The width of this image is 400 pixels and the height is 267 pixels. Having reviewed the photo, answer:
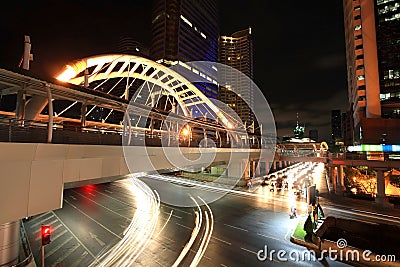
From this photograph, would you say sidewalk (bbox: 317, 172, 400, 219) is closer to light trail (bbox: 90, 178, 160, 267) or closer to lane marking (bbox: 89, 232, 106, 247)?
light trail (bbox: 90, 178, 160, 267)

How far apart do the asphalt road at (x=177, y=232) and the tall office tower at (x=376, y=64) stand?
39905 millimetres

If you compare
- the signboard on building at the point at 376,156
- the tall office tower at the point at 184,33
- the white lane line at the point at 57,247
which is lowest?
the white lane line at the point at 57,247

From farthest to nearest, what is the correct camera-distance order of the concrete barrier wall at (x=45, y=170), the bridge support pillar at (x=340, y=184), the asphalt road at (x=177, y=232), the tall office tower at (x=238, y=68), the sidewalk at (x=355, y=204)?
1. the tall office tower at (x=238, y=68)
2. the bridge support pillar at (x=340, y=184)
3. the sidewalk at (x=355, y=204)
4. the asphalt road at (x=177, y=232)
5. the concrete barrier wall at (x=45, y=170)

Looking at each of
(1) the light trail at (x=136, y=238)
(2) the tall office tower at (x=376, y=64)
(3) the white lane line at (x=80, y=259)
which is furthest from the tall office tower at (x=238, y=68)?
(3) the white lane line at (x=80, y=259)

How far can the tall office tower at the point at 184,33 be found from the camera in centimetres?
10594

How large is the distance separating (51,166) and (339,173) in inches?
1404

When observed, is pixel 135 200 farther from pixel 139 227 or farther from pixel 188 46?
pixel 188 46

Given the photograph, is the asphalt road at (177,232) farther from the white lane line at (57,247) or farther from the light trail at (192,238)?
the light trail at (192,238)

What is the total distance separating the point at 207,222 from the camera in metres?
19.2

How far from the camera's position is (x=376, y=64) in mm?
54438

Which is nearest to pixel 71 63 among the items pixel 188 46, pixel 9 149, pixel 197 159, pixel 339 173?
pixel 197 159

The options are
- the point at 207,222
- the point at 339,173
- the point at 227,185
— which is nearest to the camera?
the point at 207,222

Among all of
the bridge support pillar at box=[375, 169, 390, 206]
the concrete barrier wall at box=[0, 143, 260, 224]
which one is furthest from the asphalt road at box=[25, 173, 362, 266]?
the bridge support pillar at box=[375, 169, 390, 206]

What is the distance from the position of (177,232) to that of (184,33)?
4337 inches
